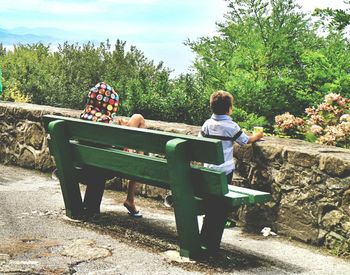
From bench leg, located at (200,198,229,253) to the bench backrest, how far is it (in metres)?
0.20

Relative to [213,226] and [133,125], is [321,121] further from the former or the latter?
[213,226]

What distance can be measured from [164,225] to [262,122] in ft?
20.2

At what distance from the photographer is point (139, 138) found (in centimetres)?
516

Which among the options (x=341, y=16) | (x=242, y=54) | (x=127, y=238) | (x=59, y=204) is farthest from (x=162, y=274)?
(x=242, y=54)

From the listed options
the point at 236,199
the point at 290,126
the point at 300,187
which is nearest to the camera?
the point at 236,199

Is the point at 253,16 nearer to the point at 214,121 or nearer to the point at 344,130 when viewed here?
the point at 344,130

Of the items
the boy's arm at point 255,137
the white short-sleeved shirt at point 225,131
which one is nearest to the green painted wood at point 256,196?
the white short-sleeved shirt at point 225,131

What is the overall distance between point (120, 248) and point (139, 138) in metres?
0.84

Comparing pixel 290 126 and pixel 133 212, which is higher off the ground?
pixel 290 126

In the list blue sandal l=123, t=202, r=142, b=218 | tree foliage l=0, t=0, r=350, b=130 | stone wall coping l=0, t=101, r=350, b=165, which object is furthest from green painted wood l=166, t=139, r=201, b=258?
tree foliage l=0, t=0, r=350, b=130

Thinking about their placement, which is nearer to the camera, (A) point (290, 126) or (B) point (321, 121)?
(B) point (321, 121)

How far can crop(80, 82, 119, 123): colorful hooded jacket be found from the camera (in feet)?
20.7

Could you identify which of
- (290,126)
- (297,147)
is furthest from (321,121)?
(297,147)

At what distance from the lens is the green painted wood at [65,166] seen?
5.94 metres
